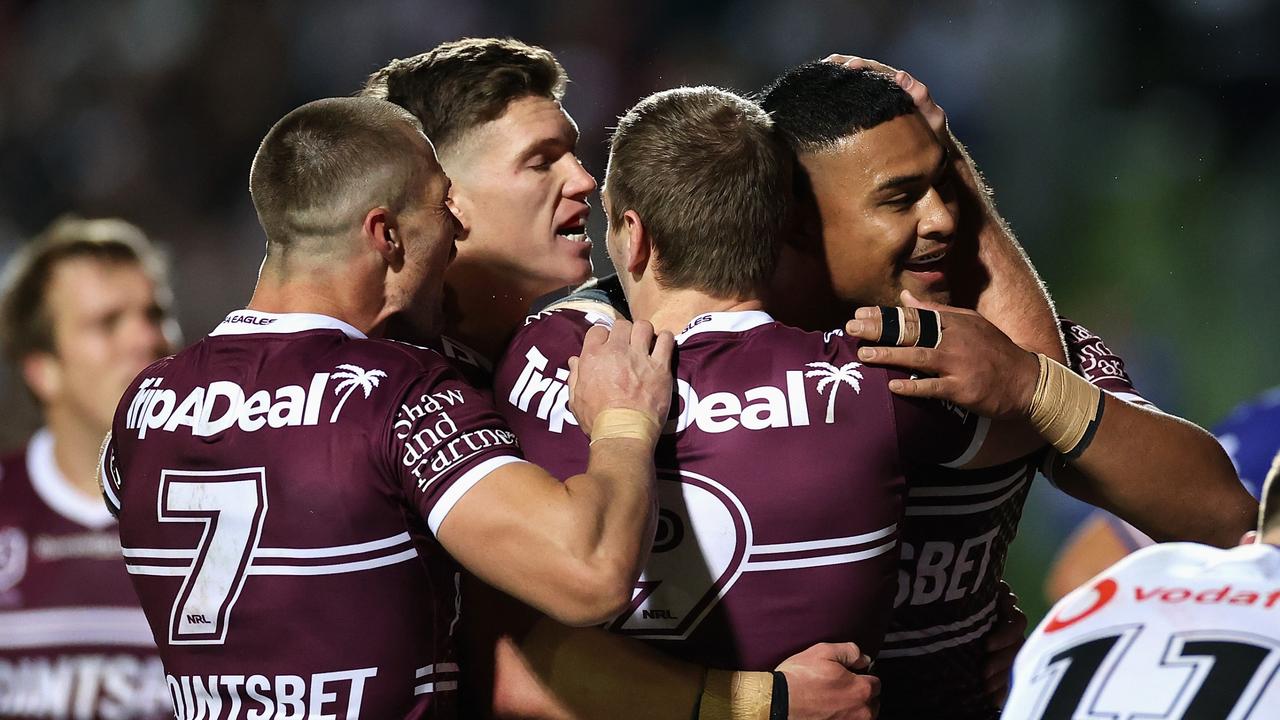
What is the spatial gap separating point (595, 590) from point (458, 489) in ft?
1.10

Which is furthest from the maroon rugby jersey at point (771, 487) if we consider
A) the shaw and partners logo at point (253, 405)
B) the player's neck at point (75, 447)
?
the player's neck at point (75, 447)

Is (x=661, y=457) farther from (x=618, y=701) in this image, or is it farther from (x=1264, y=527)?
(x=1264, y=527)

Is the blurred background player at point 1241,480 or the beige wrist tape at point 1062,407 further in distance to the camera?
the blurred background player at point 1241,480

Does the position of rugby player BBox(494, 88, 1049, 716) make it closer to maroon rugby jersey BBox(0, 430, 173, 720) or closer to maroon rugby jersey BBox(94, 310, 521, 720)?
maroon rugby jersey BBox(94, 310, 521, 720)

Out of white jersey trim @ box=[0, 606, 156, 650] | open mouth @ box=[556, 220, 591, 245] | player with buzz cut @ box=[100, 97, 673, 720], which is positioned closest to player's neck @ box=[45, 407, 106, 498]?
white jersey trim @ box=[0, 606, 156, 650]

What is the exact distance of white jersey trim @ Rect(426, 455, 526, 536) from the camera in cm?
271

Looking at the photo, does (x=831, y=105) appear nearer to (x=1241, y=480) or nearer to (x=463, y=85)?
(x=463, y=85)

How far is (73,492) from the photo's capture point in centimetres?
632

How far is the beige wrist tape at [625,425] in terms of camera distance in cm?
281

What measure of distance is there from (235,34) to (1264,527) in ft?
31.4

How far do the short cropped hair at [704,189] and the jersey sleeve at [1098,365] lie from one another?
1072 millimetres

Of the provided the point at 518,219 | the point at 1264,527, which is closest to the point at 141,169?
the point at 518,219

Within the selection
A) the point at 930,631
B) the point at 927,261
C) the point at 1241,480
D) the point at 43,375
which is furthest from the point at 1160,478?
the point at 43,375

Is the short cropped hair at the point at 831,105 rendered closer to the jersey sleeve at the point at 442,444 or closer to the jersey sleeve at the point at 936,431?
the jersey sleeve at the point at 936,431
